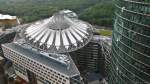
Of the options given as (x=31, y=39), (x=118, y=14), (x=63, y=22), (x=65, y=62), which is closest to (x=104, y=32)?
(x=63, y=22)

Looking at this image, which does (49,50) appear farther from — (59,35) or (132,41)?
(132,41)

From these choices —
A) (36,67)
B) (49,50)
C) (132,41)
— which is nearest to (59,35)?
(49,50)

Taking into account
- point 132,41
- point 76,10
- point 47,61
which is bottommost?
point 47,61

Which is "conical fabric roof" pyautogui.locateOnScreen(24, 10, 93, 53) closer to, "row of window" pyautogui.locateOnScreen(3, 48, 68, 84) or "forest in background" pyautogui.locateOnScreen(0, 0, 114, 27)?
"row of window" pyautogui.locateOnScreen(3, 48, 68, 84)

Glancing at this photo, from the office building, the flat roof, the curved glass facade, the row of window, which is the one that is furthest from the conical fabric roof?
the curved glass facade

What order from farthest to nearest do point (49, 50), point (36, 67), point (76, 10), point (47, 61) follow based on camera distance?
point (76, 10) < point (49, 50) < point (36, 67) < point (47, 61)

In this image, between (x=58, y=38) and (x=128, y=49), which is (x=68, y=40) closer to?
(x=58, y=38)
